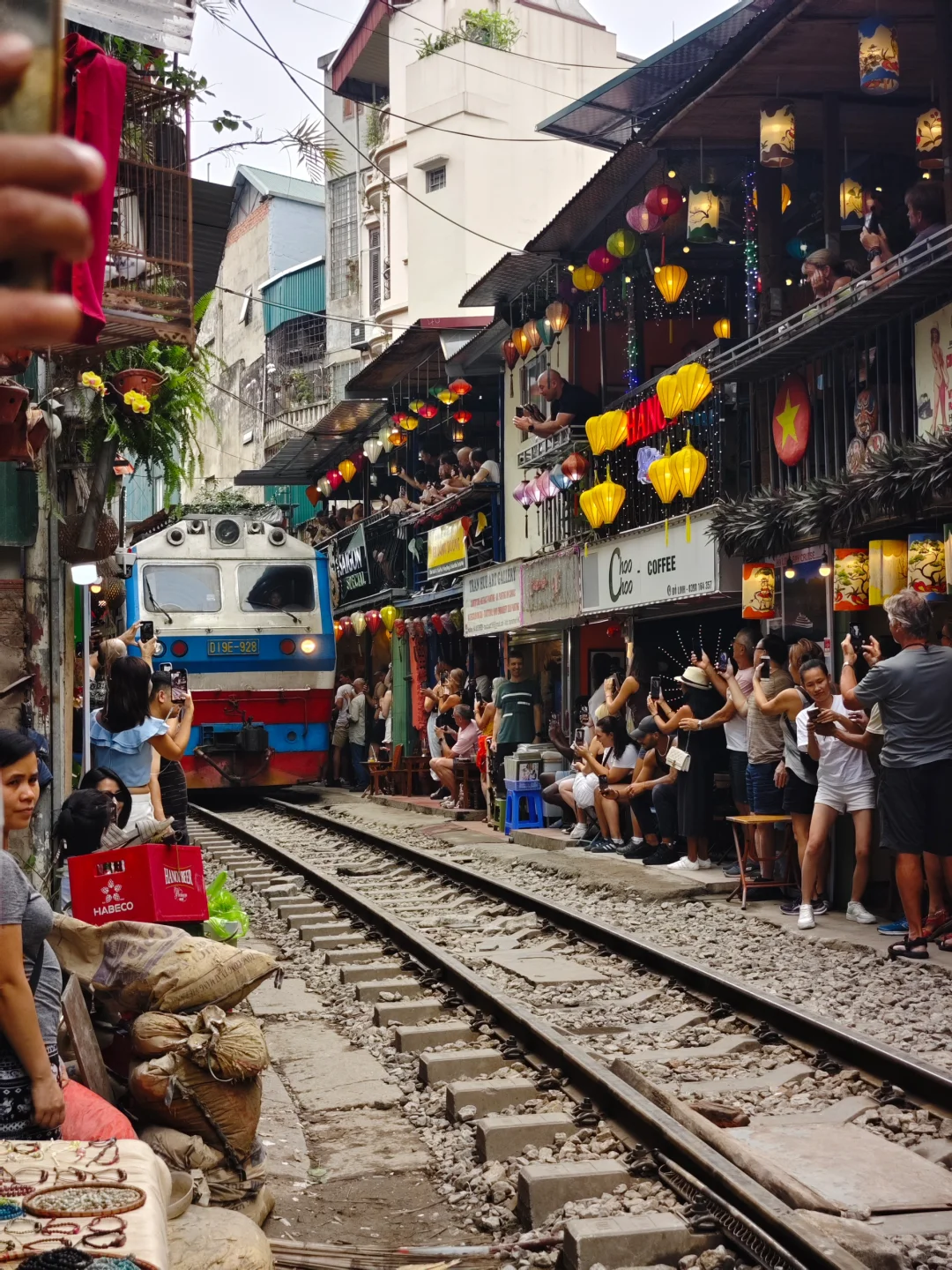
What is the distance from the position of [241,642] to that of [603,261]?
7.64m

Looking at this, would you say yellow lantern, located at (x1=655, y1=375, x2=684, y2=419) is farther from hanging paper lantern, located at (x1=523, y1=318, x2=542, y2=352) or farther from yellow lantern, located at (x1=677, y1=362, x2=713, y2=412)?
hanging paper lantern, located at (x1=523, y1=318, x2=542, y2=352)

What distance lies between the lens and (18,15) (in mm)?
1151

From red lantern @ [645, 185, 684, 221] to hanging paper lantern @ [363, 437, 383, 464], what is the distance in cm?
1416

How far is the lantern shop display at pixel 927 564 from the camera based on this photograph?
9562mm

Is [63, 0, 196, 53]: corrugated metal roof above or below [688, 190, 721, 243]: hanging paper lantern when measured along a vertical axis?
below

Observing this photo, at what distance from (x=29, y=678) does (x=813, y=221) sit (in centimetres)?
890

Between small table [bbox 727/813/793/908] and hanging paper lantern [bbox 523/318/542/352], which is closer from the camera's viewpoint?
small table [bbox 727/813/793/908]

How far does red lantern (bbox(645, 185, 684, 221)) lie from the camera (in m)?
14.6

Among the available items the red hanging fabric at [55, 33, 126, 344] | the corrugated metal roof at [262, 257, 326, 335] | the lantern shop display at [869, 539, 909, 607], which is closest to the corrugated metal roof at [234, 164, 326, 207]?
the corrugated metal roof at [262, 257, 326, 335]

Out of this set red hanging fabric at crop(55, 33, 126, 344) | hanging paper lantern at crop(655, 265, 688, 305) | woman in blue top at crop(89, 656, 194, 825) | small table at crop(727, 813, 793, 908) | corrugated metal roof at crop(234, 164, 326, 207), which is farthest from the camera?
corrugated metal roof at crop(234, 164, 326, 207)

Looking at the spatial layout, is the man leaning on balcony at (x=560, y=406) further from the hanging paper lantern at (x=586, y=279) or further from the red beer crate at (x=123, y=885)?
the red beer crate at (x=123, y=885)

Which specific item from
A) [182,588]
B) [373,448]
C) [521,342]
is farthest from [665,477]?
[373,448]

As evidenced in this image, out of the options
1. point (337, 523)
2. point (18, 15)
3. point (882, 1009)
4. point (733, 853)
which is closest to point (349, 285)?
point (337, 523)

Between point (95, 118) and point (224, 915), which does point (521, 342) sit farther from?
point (95, 118)
